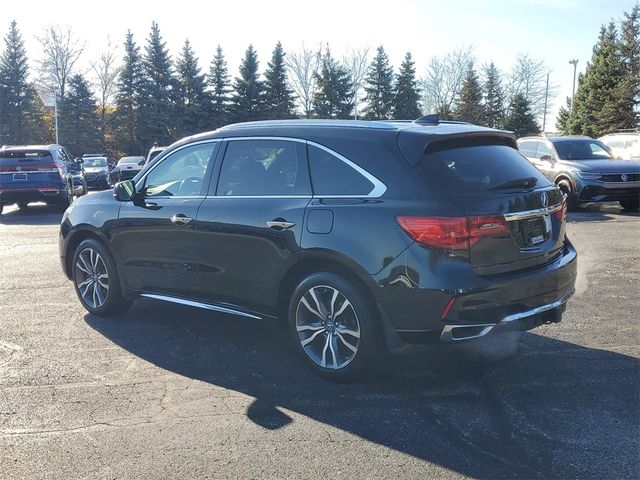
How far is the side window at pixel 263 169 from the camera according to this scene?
4.77m

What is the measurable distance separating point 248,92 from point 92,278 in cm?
5154

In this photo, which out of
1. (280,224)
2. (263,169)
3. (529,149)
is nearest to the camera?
(280,224)

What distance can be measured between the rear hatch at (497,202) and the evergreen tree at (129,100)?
189 ft

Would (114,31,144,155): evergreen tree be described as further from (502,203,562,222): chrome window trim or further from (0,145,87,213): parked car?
(502,203,562,222): chrome window trim

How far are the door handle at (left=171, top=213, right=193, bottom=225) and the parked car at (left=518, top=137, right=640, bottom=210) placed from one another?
11.3m

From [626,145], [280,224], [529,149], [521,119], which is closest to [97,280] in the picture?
[280,224]

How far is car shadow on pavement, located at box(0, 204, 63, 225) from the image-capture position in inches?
586

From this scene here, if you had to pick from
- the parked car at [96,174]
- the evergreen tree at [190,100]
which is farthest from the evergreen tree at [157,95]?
the parked car at [96,174]

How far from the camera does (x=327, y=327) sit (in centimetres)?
453

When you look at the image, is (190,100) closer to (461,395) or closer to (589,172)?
(589,172)

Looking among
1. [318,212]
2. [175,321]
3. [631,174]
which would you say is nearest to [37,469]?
[318,212]

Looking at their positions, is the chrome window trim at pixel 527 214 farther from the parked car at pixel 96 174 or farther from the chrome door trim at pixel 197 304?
the parked car at pixel 96 174

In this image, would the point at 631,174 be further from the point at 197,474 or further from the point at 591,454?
the point at 197,474

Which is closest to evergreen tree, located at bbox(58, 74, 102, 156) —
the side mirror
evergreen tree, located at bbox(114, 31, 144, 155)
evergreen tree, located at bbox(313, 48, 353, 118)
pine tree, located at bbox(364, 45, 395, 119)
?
evergreen tree, located at bbox(114, 31, 144, 155)
